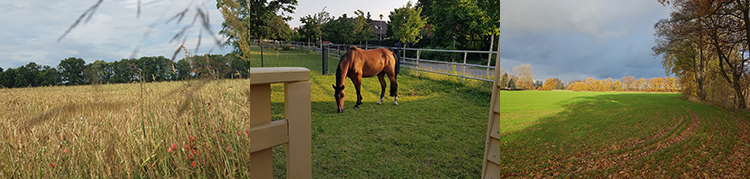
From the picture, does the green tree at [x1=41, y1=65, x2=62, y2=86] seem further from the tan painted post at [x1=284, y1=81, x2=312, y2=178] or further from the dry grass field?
the tan painted post at [x1=284, y1=81, x2=312, y2=178]

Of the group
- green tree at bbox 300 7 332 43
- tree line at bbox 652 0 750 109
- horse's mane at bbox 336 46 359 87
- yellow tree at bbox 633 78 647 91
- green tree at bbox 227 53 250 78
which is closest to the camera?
green tree at bbox 227 53 250 78

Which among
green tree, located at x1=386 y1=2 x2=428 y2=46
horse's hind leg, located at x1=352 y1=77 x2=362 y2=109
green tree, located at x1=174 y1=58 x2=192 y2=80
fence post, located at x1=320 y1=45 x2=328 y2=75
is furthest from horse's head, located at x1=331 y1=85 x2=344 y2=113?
green tree, located at x1=174 y1=58 x2=192 y2=80

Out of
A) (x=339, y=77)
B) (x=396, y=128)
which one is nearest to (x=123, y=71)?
(x=339, y=77)

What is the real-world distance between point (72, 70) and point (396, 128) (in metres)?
2.51

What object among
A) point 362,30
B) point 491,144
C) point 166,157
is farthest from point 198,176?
point 362,30

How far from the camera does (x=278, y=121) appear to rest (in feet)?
4.79

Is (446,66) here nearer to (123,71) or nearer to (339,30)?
(339,30)

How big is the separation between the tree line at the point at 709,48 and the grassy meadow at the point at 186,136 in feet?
4.96

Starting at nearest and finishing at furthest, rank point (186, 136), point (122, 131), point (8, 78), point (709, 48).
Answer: point (8, 78) < point (122, 131) < point (186, 136) < point (709, 48)

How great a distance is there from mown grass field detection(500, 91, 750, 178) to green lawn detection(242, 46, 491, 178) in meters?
0.56

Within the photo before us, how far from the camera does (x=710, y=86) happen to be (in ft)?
5.22

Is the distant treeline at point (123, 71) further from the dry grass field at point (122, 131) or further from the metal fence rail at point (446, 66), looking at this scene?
the metal fence rail at point (446, 66)

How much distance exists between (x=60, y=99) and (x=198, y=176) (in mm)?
574

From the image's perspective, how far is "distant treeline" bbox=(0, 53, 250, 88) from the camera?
72 cm
